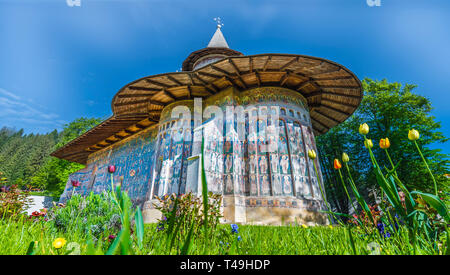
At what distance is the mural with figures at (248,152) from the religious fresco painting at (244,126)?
0.03 meters

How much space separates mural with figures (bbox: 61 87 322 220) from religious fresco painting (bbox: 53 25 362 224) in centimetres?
3

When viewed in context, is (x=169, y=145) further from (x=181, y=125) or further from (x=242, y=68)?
(x=242, y=68)

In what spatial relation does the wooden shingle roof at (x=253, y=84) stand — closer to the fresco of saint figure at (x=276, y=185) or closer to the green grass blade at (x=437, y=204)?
the fresco of saint figure at (x=276, y=185)

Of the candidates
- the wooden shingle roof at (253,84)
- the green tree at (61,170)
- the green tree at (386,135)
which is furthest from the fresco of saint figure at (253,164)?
the green tree at (61,170)

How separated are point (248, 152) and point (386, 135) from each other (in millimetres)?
7740

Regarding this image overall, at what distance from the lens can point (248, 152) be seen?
8016 mm

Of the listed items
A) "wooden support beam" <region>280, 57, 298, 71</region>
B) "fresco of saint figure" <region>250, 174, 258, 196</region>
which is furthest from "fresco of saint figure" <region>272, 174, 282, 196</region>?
"wooden support beam" <region>280, 57, 298, 71</region>

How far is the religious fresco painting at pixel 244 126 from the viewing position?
290 inches

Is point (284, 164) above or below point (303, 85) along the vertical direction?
below

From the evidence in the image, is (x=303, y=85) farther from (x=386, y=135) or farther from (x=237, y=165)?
(x=386, y=135)

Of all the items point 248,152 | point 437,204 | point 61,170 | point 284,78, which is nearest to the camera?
point 437,204

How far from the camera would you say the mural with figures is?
7484 millimetres

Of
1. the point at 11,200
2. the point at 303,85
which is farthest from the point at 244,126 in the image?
the point at 11,200

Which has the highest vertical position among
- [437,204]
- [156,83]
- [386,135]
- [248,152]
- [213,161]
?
[156,83]
